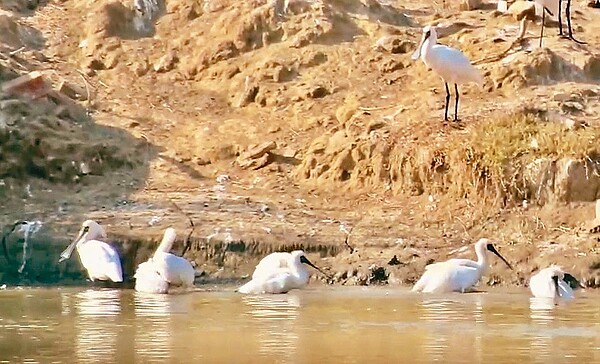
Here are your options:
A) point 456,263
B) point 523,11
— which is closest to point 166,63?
point 523,11

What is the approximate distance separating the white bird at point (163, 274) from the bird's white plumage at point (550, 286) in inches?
128

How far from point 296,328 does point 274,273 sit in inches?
147

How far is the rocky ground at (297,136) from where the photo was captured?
15906 mm

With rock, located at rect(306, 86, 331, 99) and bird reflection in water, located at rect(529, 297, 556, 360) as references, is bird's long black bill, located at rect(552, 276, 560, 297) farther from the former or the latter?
rock, located at rect(306, 86, 331, 99)

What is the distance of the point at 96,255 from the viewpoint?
47.7 ft

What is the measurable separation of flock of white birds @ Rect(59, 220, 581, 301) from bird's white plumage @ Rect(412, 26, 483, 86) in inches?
138

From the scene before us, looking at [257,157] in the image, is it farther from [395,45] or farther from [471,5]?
[471,5]

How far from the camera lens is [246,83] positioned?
2114 centimetres

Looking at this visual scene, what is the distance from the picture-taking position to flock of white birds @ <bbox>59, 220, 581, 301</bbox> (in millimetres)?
13766

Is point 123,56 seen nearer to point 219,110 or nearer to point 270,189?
point 219,110

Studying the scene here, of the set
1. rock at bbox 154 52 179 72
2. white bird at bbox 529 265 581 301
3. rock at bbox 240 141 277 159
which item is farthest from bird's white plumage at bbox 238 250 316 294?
rock at bbox 154 52 179 72

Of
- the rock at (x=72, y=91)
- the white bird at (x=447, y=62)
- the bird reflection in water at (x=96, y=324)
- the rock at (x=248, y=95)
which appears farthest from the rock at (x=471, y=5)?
the bird reflection in water at (x=96, y=324)

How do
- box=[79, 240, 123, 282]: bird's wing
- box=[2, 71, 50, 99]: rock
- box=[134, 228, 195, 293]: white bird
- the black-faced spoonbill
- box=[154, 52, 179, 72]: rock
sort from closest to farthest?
box=[134, 228, 195, 293]: white bird, box=[79, 240, 123, 282]: bird's wing, box=[2, 71, 50, 99]: rock, the black-faced spoonbill, box=[154, 52, 179, 72]: rock

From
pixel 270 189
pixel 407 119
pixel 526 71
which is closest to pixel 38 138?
pixel 270 189
